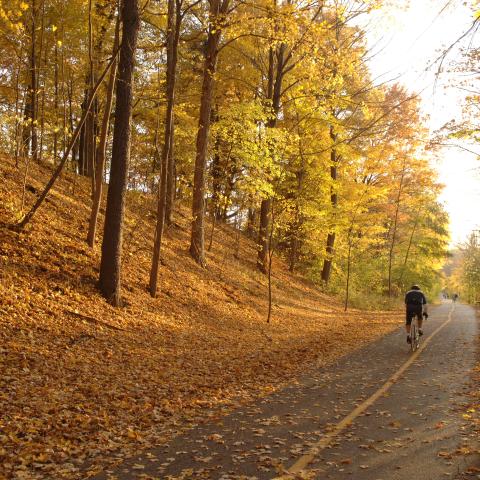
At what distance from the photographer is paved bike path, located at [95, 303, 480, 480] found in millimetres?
5012

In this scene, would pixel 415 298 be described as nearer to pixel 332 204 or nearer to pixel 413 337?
pixel 413 337

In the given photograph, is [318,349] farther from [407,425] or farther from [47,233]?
[47,233]

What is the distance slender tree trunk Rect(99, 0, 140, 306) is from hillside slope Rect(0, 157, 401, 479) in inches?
20.5

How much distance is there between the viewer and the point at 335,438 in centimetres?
605

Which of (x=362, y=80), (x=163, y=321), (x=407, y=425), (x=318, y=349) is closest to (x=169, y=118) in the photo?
(x=163, y=321)

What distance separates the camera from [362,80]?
23969mm

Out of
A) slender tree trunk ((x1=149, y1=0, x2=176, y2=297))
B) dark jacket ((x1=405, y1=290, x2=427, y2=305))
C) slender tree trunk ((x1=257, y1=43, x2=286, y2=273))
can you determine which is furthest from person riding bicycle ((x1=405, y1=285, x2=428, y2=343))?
slender tree trunk ((x1=257, y1=43, x2=286, y2=273))

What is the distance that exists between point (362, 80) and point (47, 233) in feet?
58.8

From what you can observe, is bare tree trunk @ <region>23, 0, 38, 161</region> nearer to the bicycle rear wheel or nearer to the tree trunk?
the tree trunk

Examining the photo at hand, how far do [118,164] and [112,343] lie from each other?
15.4 ft

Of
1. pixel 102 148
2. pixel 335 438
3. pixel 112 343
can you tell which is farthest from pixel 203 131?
pixel 335 438

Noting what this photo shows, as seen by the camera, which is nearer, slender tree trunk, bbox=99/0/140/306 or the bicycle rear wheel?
slender tree trunk, bbox=99/0/140/306

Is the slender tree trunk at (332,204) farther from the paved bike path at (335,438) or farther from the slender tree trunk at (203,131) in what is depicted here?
the paved bike path at (335,438)

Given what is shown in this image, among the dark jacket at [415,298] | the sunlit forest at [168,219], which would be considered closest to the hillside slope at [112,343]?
the sunlit forest at [168,219]
